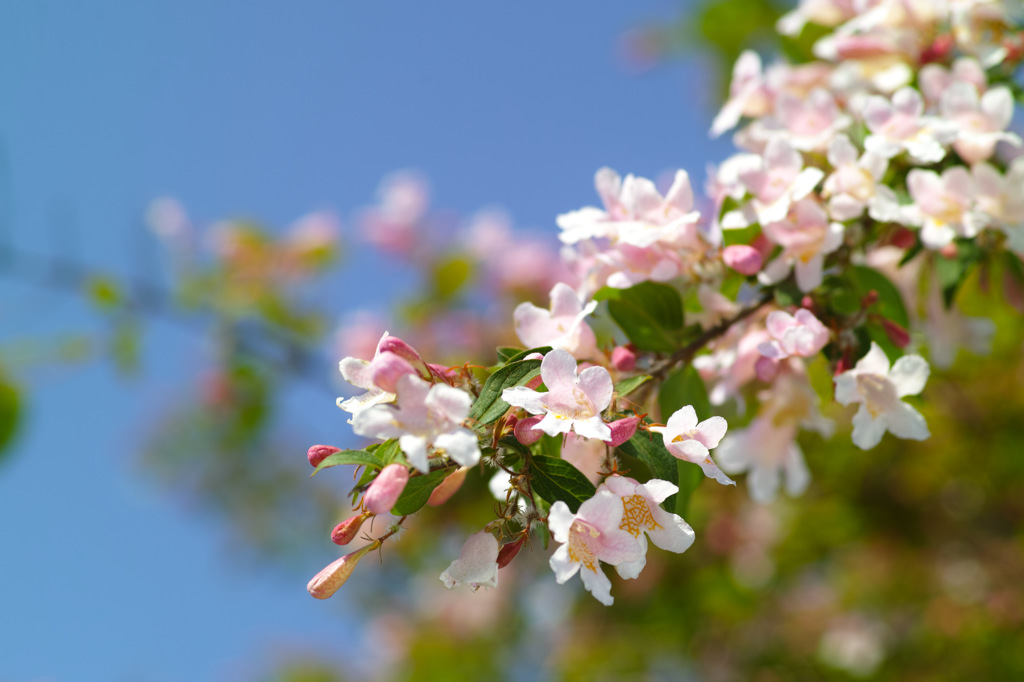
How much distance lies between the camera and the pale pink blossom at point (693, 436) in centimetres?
62

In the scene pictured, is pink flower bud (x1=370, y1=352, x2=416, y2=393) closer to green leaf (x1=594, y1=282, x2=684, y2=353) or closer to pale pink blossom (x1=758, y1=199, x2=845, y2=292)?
green leaf (x1=594, y1=282, x2=684, y2=353)

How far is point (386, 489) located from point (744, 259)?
1.66 feet

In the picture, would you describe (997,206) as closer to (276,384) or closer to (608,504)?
(608,504)

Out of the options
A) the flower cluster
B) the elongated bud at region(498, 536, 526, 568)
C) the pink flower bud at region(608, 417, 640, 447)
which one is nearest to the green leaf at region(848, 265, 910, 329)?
the flower cluster

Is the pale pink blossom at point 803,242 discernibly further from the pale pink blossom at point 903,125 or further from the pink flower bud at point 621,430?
the pink flower bud at point 621,430

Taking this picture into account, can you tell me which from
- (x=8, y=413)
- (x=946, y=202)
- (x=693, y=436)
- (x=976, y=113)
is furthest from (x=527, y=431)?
(x=8, y=413)

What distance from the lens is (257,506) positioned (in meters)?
4.88

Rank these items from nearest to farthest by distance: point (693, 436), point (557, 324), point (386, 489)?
1. point (386, 489)
2. point (693, 436)
3. point (557, 324)

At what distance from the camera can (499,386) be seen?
625 millimetres

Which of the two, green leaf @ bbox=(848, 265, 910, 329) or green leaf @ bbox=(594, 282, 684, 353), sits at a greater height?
green leaf @ bbox=(594, 282, 684, 353)

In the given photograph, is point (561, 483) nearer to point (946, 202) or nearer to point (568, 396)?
point (568, 396)

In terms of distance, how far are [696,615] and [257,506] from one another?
10.3 ft

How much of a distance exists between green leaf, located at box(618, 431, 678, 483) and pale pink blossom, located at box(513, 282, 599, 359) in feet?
0.46

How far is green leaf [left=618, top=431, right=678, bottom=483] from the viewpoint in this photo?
65 centimetres
